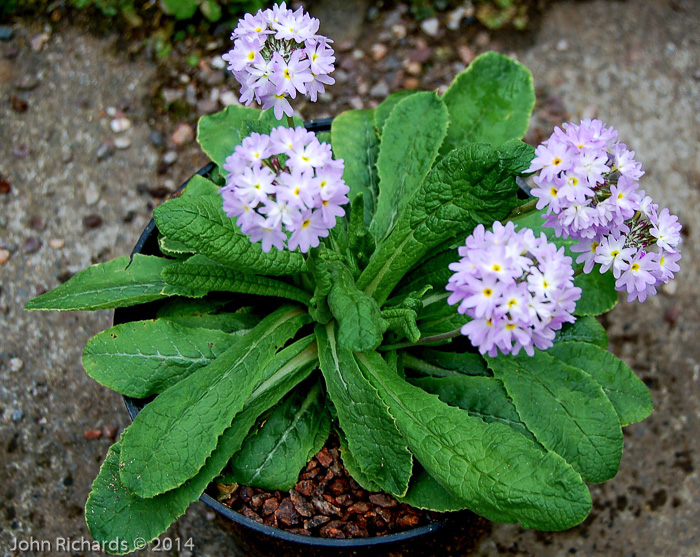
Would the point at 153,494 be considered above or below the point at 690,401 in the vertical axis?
above

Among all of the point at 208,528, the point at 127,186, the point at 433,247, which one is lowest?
the point at 208,528

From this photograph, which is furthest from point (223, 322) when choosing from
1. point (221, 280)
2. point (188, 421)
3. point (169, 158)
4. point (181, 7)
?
point (181, 7)

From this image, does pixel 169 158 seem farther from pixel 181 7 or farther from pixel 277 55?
pixel 277 55

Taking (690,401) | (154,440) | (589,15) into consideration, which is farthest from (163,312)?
(589,15)

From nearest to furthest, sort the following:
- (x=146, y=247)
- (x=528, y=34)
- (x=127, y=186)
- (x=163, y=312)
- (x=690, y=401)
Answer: (x=163, y=312) < (x=146, y=247) < (x=690, y=401) < (x=127, y=186) < (x=528, y=34)

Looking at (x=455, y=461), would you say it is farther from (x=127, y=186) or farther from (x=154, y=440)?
(x=127, y=186)

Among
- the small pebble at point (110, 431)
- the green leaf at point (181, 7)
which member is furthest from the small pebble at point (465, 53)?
the small pebble at point (110, 431)

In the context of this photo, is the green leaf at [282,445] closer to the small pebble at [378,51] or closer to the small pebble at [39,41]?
the small pebble at [378,51]

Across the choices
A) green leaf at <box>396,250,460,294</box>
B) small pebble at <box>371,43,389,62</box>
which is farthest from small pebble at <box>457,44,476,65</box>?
green leaf at <box>396,250,460,294</box>
